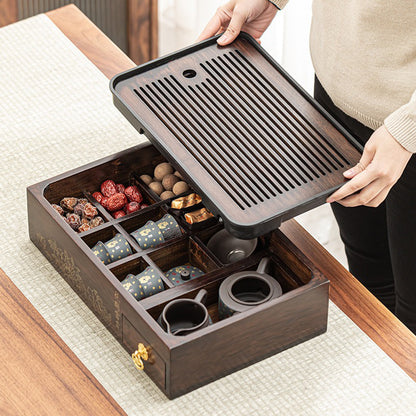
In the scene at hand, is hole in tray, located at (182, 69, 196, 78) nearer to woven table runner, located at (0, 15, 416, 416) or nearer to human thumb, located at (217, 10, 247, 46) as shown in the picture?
human thumb, located at (217, 10, 247, 46)

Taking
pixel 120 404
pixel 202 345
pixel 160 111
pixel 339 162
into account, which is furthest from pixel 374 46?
pixel 120 404

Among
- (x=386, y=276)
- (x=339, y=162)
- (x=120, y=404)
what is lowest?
(x=386, y=276)

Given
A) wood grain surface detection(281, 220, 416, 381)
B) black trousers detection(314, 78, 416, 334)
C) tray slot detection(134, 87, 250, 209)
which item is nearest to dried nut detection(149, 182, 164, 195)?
tray slot detection(134, 87, 250, 209)

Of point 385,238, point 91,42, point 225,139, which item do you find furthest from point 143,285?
point 91,42

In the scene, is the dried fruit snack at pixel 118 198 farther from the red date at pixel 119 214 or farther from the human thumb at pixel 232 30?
the human thumb at pixel 232 30

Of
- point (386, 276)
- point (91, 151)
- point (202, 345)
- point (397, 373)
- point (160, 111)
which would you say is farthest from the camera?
point (386, 276)

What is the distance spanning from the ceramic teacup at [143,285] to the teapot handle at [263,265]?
0.46ft

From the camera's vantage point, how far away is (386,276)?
1768 mm

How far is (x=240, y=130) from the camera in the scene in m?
1.35

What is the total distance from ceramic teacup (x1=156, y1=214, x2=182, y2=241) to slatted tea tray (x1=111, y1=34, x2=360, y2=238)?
103mm

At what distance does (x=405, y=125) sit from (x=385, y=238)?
0.49 metres

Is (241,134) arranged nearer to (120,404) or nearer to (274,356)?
(274,356)

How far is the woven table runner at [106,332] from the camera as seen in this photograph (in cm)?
120

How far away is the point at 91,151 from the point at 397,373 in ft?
2.19
